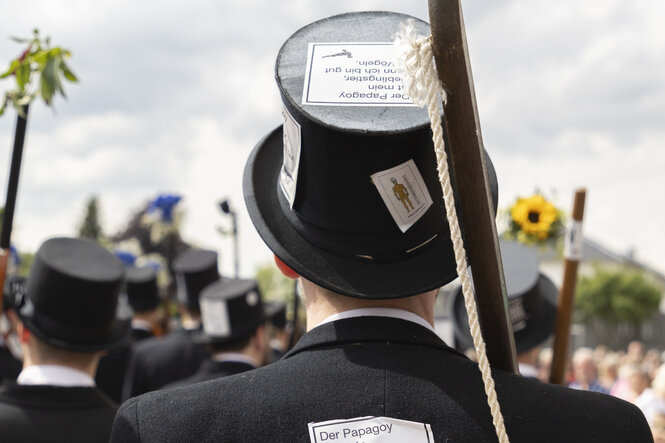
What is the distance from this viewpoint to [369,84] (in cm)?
158

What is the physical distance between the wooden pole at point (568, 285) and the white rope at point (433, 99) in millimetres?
1612

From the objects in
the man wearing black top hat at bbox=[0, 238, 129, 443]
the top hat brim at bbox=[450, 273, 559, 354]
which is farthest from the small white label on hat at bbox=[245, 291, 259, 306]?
the man wearing black top hat at bbox=[0, 238, 129, 443]

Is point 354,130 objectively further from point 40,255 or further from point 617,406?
point 40,255

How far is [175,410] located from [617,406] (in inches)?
34.6

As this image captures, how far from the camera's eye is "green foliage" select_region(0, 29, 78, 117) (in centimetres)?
281

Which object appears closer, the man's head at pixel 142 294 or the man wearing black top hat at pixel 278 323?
the man's head at pixel 142 294

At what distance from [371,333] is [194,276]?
5.97m

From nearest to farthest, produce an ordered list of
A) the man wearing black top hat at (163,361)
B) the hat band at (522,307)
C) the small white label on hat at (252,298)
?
1. the hat band at (522,307)
2. the small white label on hat at (252,298)
3. the man wearing black top hat at (163,361)

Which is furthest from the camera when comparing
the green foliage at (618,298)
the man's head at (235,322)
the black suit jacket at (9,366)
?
the green foliage at (618,298)

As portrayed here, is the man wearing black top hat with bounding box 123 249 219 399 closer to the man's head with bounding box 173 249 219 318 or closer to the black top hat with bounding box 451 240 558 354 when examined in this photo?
the man's head with bounding box 173 249 219 318

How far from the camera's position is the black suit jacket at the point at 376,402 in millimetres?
1461

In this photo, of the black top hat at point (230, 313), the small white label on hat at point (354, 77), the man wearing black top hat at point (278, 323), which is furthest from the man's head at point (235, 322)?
the man wearing black top hat at point (278, 323)

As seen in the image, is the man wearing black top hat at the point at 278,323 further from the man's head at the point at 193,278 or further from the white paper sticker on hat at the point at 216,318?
the white paper sticker on hat at the point at 216,318

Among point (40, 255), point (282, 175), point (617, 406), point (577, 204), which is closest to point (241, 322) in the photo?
point (40, 255)
